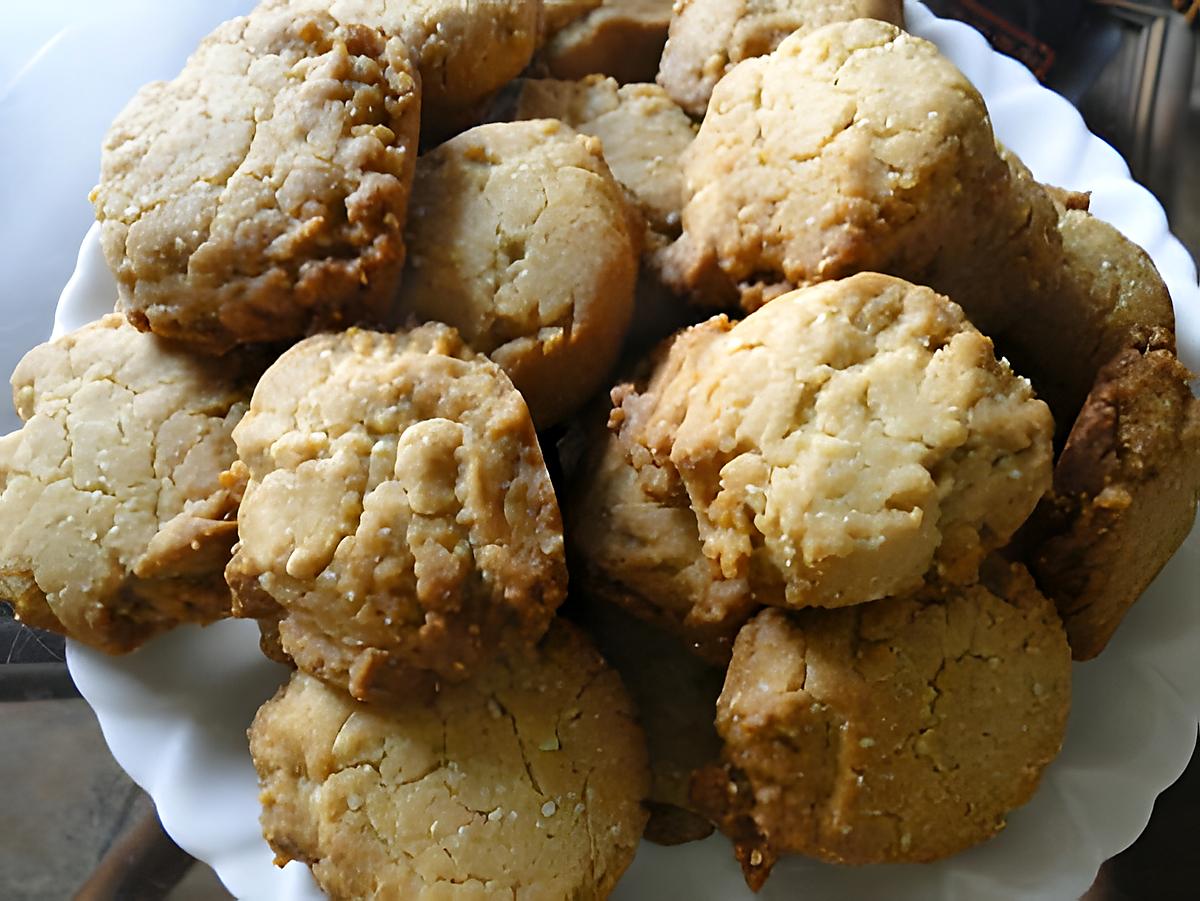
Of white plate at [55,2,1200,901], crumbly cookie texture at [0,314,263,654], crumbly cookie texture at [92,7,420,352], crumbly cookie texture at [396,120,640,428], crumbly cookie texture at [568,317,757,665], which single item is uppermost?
crumbly cookie texture at [92,7,420,352]

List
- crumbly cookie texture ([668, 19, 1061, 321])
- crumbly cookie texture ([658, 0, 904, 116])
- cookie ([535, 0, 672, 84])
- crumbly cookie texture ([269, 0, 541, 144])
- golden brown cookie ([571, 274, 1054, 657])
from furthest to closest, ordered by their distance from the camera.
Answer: cookie ([535, 0, 672, 84]) → crumbly cookie texture ([658, 0, 904, 116]) → crumbly cookie texture ([269, 0, 541, 144]) → crumbly cookie texture ([668, 19, 1061, 321]) → golden brown cookie ([571, 274, 1054, 657])

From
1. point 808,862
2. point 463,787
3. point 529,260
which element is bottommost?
point 808,862

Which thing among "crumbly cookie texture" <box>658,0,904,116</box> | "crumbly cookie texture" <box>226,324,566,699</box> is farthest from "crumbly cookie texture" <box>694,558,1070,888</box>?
"crumbly cookie texture" <box>658,0,904,116</box>

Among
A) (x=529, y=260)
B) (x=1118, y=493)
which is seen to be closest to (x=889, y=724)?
(x=1118, y=493)

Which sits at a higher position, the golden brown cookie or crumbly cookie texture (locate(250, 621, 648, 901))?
the golden brown cookie

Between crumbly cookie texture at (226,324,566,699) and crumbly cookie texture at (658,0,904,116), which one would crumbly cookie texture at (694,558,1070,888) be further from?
crumbly cookie texture at (658,0,904,116)

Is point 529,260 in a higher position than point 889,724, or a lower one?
higher

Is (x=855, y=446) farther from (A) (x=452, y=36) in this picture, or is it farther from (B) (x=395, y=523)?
(A) (x=452, y=36)
